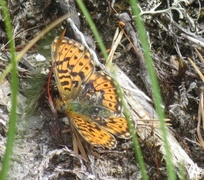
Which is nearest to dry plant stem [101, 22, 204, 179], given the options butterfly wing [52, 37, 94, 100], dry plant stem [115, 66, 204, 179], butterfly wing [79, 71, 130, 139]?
dry plant stem [115, 66, 204, 179]

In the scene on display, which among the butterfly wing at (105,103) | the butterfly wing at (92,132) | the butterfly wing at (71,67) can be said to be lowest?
the butterfly wing at (92,132)

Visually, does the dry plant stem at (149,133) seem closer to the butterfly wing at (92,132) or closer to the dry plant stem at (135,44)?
the dry plant stem at (135,44)

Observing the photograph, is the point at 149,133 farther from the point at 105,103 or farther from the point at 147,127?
the point at 105,103

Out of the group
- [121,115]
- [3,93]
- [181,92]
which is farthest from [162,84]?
[3,93]

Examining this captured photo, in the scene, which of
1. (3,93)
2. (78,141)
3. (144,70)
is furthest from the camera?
(144,70)

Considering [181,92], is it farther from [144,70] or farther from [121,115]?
[121,115]

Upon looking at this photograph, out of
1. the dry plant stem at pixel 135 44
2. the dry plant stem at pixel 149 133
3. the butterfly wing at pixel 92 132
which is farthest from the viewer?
the dry plant stem at pixel 135 44

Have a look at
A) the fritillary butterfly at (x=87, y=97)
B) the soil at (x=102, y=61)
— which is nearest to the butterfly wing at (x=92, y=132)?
the fritillary butterfly at (x=87, y=97)

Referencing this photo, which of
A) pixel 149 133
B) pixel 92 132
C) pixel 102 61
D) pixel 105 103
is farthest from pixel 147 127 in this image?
pixel 102 61
